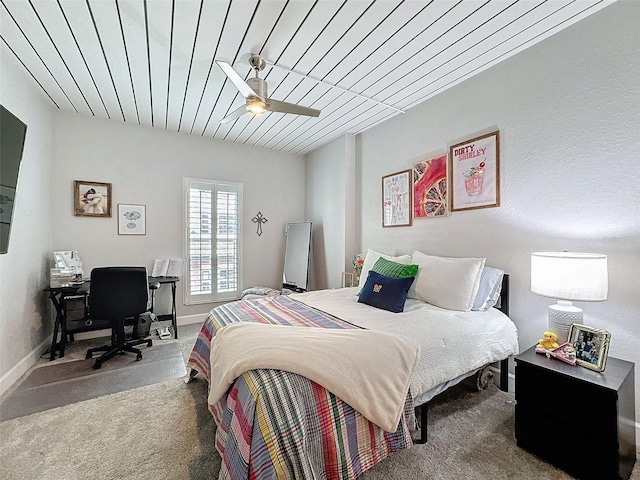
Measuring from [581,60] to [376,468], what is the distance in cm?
294

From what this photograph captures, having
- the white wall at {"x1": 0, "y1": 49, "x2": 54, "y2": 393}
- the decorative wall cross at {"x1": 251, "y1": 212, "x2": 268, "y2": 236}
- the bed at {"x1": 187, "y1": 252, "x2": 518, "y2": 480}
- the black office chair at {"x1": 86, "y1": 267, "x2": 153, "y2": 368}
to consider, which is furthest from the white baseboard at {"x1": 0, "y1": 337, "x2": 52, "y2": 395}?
the decorative wall cross at {"x1": 251, "y1": 212, "x2": 268, "y2": 236}

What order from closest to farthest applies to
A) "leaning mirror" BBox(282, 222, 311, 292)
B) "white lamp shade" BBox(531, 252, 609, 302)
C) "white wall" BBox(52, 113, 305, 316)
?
"white lamp shade" BBox(531, 252, 609, 302) < "white wall" BBox(52, 113, 305, 316) < "leaning mirror" BBox(282, 222, 311, 292)

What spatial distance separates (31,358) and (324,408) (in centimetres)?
329

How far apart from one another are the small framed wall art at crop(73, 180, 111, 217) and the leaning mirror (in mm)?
2516

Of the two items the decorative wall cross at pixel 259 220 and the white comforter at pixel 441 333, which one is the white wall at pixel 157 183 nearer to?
the decorative wall cross at pixel 259 220

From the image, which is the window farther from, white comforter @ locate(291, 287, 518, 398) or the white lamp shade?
the white lamp shade

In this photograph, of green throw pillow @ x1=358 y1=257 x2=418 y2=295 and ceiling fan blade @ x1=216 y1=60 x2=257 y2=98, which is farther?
green throw pillow @ x1=358 y1=257 x2=418 y2=295

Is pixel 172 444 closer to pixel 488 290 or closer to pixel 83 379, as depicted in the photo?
pixel 83 379

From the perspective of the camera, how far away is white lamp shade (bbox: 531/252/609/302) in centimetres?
163

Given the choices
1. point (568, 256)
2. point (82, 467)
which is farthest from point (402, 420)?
point (82, 467)

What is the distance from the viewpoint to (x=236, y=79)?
2.02m

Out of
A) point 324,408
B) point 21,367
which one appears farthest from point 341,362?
point 21,367

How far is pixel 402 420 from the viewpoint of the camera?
1.37 meters

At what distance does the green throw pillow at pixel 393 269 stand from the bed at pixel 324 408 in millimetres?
508
